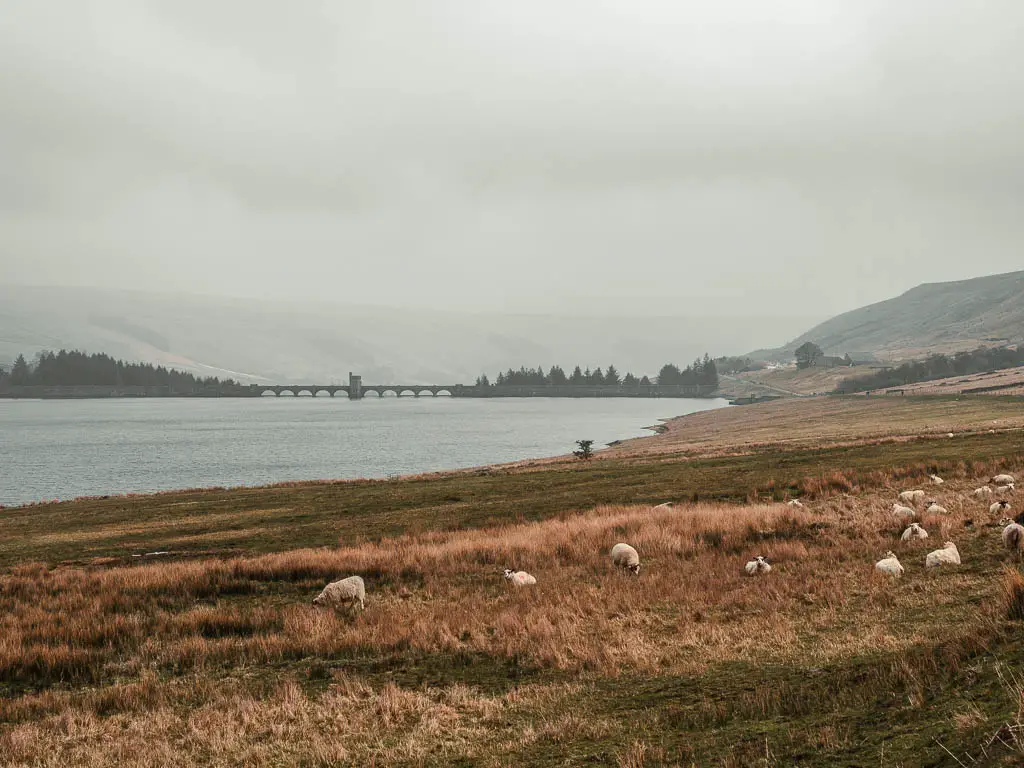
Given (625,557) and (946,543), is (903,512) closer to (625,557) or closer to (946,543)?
(946,543)

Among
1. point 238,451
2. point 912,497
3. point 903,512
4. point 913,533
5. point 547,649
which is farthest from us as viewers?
point 238,451

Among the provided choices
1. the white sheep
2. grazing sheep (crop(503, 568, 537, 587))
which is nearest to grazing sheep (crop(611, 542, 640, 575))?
grazing sheep (crop(503, 568, 537, 587))

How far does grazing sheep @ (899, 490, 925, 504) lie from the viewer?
24.9m

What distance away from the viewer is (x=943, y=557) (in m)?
16.6

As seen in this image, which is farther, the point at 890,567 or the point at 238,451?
the point at 238,451

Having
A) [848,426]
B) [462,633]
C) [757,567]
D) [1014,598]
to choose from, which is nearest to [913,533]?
[757,567]

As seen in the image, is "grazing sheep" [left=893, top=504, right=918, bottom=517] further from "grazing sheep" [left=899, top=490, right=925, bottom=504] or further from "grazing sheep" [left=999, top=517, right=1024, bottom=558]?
"grazing sheep" [left=999, top=517, right=1024, bottom=558]

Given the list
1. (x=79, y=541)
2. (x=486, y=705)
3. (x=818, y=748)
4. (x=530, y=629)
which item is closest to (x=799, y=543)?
(x=530, y=629)

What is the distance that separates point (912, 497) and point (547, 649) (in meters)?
17.2

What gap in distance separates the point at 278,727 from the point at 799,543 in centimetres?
1453

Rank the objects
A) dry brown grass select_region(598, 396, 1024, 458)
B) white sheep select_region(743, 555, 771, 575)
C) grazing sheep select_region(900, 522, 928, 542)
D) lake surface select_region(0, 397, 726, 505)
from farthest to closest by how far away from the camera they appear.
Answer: lake surface select_region(0, 397, 726, 505) < dry brown grass select_region(598, 396, 1024, 458) < grazing sheep select_region(900, 522, 928, 542) < white sheep select_region(743, 555, 771, 575)

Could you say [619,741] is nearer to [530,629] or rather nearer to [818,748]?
[818,748]

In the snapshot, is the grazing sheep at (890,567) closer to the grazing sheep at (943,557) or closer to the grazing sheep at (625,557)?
the grazing sheep at (943,557)

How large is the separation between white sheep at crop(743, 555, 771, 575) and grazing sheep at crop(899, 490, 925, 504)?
9.52 metres
